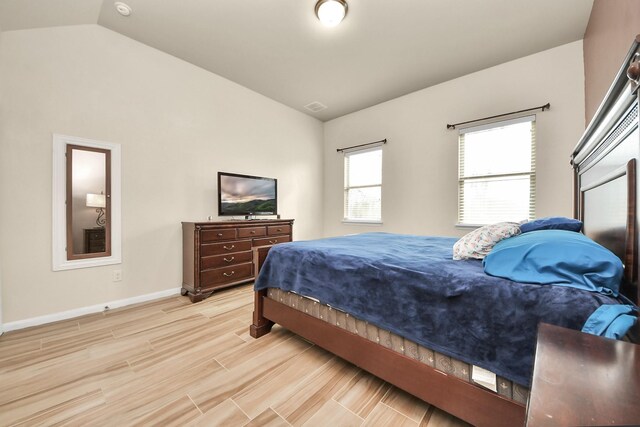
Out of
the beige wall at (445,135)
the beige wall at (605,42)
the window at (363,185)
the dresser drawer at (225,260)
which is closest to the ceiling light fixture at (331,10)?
the beige wall at (605,42)

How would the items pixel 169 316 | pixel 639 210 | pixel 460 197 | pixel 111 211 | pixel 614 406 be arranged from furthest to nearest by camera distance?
pixel 460 197 → pixel 111 211 → pixel 169 316 → pixel 639 210 → pixel 614 406

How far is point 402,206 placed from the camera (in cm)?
404

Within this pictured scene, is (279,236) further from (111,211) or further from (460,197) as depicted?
(460,197)

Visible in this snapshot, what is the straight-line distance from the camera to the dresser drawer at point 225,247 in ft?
9.76

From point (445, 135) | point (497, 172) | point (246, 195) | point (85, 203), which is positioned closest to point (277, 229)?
point (246, 195)

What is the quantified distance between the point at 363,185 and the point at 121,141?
11.4 ft

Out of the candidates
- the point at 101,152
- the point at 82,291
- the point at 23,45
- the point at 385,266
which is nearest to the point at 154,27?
the point at 23,45

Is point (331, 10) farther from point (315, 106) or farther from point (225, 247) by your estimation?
point (225, 247)

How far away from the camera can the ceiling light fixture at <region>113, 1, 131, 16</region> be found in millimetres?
2316

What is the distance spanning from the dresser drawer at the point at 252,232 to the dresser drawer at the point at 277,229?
9cm

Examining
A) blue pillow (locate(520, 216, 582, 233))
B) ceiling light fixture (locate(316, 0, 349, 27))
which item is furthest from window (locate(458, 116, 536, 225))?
ceiling light fixture (locate(316, 0, 349, 27))

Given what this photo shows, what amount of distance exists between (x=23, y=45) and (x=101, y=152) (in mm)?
985

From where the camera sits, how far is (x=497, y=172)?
3252 millimetres

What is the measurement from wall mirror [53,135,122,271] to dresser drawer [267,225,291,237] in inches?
67.8
